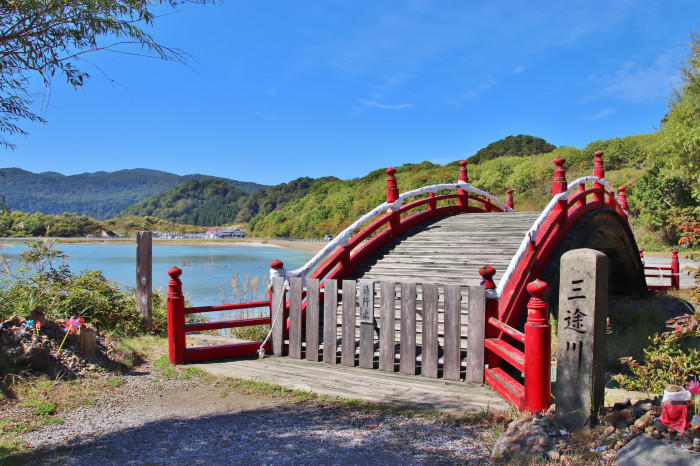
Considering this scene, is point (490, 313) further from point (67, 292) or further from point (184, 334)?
point (67, 292)

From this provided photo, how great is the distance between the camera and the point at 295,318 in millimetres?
5629

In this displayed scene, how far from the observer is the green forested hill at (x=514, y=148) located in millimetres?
71125

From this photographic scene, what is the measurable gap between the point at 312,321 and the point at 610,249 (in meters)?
10.0

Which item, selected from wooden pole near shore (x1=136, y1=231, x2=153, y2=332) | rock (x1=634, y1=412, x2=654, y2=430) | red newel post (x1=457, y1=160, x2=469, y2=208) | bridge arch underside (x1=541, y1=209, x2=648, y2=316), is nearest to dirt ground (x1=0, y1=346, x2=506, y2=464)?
→ rock (x1=634, y1=412, x2=654, y2=430)

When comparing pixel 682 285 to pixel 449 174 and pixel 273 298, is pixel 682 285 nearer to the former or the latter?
pixel 273 298

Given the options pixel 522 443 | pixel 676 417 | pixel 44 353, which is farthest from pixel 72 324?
pixel 676 417

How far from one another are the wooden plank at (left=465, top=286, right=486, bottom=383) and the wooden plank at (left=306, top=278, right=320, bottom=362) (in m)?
1.72

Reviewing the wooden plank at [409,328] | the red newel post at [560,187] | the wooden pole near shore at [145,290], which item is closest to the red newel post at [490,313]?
the wooden plank at [409,328]

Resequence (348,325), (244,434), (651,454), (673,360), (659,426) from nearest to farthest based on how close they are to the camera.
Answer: (651,454)
(659,426)
(244,434)
(673,360)
(348,325)

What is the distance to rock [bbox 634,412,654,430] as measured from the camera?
2779mm

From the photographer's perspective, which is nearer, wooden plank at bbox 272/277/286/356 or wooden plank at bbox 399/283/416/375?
wooden plank at bbox 399/283/416/375

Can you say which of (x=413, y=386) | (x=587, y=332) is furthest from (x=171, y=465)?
(x=587, y=332)

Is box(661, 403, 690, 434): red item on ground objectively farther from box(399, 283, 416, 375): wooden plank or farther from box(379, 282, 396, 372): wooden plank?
box(379, 282, 396, 372): wooden plank

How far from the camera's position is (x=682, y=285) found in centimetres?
1683
